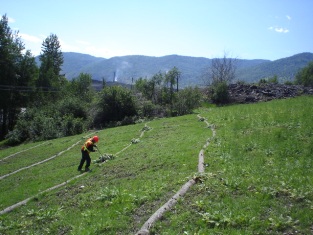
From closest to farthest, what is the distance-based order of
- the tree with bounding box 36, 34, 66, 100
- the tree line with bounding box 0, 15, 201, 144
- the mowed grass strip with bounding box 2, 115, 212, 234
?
the mowed grass strip with bounding box 2, 115, 212, 234
the tree line with bounding box 0, 15, 201, 144
the tree with bounding box 36, 34, 66, 100

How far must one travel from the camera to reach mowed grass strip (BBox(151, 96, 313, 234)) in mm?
7996

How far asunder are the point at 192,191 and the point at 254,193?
2350mm

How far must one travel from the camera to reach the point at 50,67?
79.9 meters

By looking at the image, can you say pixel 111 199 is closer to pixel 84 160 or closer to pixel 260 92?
pixel 84 160

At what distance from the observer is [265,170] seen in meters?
11.8

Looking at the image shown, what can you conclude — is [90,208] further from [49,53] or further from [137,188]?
[49,53]

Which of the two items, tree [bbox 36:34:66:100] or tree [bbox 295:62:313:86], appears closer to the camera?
tree [bbox 36:34:66:100]

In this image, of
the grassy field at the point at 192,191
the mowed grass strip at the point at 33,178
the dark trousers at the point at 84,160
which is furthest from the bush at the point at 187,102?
the dark trousers at the point at 84,160

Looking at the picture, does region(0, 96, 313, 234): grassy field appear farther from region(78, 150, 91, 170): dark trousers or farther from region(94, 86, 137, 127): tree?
region(94, 86, 137, 127): tree

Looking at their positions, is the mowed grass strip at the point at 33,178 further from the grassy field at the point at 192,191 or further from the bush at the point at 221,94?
the bush at the point at 221,94

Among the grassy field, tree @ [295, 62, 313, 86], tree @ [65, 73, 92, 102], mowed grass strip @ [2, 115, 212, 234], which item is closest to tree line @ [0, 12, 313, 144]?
tree @ [65, 73, 92, 102]

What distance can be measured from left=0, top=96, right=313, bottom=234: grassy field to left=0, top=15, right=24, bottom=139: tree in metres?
44.9

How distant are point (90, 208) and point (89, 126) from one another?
137 ft

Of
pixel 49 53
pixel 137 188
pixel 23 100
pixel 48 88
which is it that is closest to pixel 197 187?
pixel 137 188
